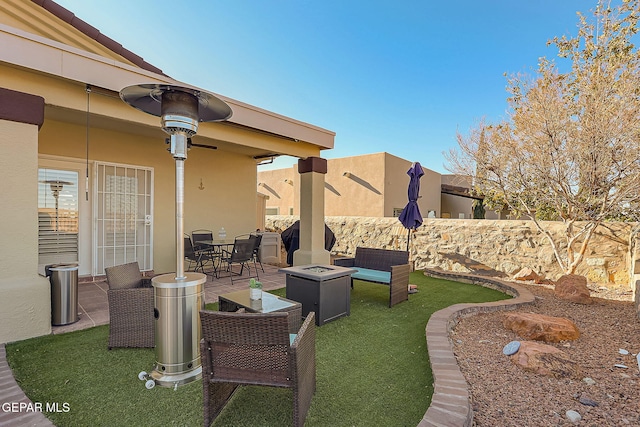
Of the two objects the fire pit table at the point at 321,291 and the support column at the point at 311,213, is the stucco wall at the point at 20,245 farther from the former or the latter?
the support column at the point at 311,213

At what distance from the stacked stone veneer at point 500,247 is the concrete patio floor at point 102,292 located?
4.04m

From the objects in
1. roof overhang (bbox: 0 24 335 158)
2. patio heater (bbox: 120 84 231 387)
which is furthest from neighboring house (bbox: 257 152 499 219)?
patio heater (bbox: 120 84 231 387)

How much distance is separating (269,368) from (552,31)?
340 inches

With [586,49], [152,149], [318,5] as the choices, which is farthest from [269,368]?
[318,5]

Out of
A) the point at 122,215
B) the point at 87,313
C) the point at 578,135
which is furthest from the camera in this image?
the point at 122,215

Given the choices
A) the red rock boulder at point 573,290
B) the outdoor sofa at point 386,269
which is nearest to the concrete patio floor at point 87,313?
the outdoor sofa at point 386,269

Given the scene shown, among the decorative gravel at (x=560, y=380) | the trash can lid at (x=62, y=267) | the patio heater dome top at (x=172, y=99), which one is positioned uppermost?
the patio heater dome top at (x=172, y=99)

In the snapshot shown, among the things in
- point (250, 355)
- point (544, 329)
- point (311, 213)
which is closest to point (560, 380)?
point (544, 329)

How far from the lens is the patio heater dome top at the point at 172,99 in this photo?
8.34 feet

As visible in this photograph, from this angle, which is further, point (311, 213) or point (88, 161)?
point (311, 213)

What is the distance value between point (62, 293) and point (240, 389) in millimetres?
2743

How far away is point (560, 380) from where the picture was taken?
278 cm

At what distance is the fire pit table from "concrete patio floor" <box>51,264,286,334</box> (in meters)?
1.26

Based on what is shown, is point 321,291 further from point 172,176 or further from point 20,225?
point 172,176
